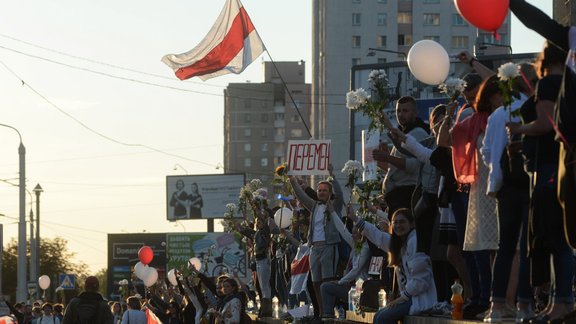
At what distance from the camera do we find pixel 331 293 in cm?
1864

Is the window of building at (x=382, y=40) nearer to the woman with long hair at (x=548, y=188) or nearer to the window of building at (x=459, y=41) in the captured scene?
the window of building at (x=459, y=41)

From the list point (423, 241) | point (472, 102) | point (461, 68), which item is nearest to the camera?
point (472, 102)

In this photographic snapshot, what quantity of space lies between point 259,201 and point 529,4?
1485 cm

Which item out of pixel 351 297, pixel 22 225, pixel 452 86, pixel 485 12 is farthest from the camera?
pixel 22 225

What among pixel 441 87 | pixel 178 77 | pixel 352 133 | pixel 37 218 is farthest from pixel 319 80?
pixel 441 87

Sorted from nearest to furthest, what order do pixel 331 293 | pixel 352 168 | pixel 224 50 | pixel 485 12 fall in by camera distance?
pixel 485 12
pixel 331 293
pixel 352 168
pixel 224 50

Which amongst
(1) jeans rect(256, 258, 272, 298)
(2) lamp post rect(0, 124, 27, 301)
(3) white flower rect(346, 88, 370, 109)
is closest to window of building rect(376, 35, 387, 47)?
(2) lamp post rect(0, 124, 27, 301)

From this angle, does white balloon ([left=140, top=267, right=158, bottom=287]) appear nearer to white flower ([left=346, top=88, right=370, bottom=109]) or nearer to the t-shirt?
white flower ([left=346, top=88, right=370, bottom=109])

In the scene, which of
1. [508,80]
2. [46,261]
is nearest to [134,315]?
[508,80]

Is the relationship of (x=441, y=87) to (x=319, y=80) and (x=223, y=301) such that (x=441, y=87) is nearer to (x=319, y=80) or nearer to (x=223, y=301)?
(x=223, y=301)

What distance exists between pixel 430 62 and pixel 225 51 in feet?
45.3

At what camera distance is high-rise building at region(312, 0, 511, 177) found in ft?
416

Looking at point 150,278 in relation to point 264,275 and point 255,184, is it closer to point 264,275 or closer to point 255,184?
point 255,184

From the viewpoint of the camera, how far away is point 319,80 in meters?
139
